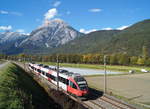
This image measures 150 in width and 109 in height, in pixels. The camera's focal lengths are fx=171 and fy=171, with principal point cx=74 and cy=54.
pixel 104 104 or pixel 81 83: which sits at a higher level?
pixel 81 83

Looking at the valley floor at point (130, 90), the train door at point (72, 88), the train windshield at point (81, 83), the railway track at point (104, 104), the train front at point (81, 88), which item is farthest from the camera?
the valley floor at point (130, 90)

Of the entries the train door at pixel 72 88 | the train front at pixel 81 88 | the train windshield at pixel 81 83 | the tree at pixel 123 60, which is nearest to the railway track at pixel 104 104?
the train front at pixel 81 88

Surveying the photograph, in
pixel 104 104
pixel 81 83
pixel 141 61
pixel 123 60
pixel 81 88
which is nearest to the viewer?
pixel 104 104

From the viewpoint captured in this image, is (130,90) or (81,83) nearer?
(81,83)

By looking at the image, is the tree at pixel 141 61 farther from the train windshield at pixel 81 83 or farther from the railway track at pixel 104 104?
the train windshield at pixel 81 83

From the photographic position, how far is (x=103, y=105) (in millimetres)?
21516

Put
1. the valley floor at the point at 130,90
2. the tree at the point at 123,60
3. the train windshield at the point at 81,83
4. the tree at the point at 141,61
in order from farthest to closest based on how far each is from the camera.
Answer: the tree at the point at 123,60 → the tree at the point at 141,61 → the valley floor at the point at 130,90 → the train windshield at the point at 81,83

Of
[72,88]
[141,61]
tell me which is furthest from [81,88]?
[141,61]

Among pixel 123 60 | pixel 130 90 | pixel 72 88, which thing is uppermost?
pixel 123 60

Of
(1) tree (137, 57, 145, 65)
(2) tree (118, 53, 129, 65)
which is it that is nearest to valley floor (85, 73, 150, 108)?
(1) tree (137, 57, 145, 65)

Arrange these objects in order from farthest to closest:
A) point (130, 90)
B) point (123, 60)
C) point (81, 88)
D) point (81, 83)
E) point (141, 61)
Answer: point (123, 60), point (141, 61), point (130, 90), point (81, 83), point (81, 88)

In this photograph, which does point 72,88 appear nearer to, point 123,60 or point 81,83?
point 81,83

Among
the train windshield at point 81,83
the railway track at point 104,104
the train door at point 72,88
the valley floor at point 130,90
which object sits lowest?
the valley floor at point 130,90

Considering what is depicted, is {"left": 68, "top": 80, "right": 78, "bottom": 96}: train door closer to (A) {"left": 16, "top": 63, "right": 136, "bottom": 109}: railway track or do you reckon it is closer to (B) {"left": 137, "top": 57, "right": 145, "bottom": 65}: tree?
(A) {"left": 16, "top": 63, "right": 136, "bottom": 109}: railway track
